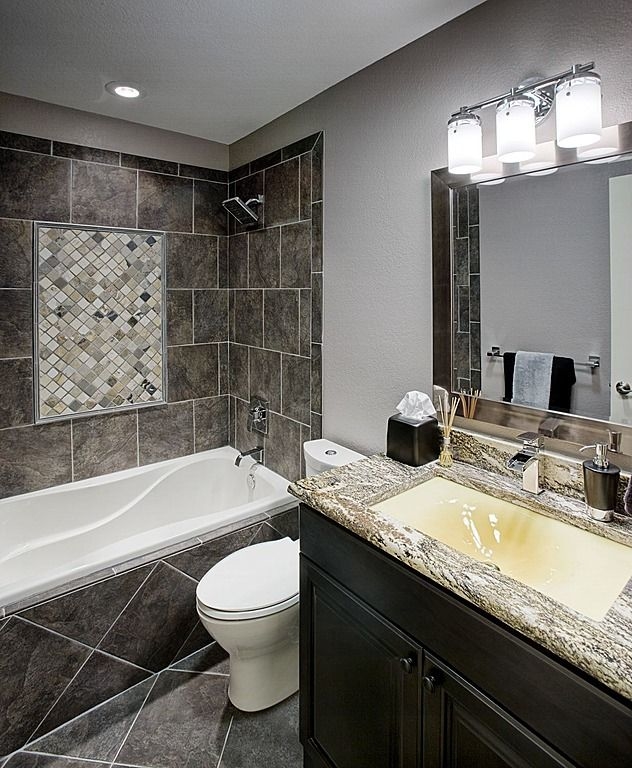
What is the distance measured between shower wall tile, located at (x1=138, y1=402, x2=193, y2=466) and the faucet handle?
2.13 metres

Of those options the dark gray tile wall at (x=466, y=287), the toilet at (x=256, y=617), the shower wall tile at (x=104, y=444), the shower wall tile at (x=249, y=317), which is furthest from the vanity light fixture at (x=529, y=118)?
the shower wall tile at (x=104, y=444)

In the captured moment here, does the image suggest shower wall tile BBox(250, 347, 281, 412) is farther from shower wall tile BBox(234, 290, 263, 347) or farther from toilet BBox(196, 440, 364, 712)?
toilet BBox(196, 440, 364, 712)

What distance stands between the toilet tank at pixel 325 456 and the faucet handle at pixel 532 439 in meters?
0.80

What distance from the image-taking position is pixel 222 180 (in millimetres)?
3113

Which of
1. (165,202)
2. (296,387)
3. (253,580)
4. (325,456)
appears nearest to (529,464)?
(325,456)

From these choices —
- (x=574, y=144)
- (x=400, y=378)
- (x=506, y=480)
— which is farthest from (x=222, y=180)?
(x=506, y=480)

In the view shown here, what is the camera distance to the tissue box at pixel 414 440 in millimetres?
1727

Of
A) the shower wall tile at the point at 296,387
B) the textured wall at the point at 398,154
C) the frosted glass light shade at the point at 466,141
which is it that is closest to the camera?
the textured wall at the point at 398,154

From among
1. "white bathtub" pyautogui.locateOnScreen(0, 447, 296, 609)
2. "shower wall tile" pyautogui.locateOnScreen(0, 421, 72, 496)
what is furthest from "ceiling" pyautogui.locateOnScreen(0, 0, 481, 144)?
"white bathtub" pyautogui.locateOnScreen(0, 447, 296, 609)

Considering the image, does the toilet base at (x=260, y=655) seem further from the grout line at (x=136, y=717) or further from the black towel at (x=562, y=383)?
the black towel at (x=562, y=383)

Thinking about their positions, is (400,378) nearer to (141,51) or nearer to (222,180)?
(141,51)

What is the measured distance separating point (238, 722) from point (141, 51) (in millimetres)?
2627

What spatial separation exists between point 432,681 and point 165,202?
2.74 metres

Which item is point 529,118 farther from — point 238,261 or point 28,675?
point 28,675
